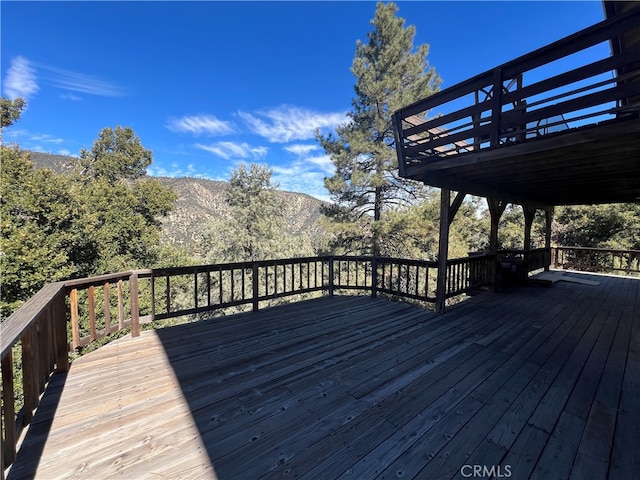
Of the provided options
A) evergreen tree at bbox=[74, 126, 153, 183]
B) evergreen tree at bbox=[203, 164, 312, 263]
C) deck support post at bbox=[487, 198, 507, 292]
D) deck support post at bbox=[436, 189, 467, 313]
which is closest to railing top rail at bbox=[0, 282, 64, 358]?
deck support post at bbox=[436, 189, 467, 313]

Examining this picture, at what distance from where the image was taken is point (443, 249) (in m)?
4.60

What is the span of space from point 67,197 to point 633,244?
80.5 ft

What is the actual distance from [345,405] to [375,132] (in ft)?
35.7

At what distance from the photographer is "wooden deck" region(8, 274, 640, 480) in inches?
58.4

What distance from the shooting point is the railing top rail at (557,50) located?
7.40 ft

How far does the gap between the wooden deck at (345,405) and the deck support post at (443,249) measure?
89 cm

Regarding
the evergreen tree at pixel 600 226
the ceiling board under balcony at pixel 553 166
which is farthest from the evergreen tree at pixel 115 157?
the evergreen tree at pixel 600 226

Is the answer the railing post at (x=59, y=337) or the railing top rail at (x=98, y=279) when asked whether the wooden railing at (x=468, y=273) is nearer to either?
the railing top rail at (x=98, y=279)

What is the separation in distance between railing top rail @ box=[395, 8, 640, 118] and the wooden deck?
10.1 ft

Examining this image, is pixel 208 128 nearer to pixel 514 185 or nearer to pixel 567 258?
pixel 514 185

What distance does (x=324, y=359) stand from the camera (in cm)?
276

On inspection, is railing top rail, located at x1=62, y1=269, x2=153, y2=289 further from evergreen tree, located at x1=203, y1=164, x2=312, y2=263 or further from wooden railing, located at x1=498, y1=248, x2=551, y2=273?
evergreen tree, located at x1=203, y1=164, x2=312, y2=263

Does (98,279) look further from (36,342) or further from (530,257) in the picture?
(530,257)

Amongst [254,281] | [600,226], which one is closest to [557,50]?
[254,281]
